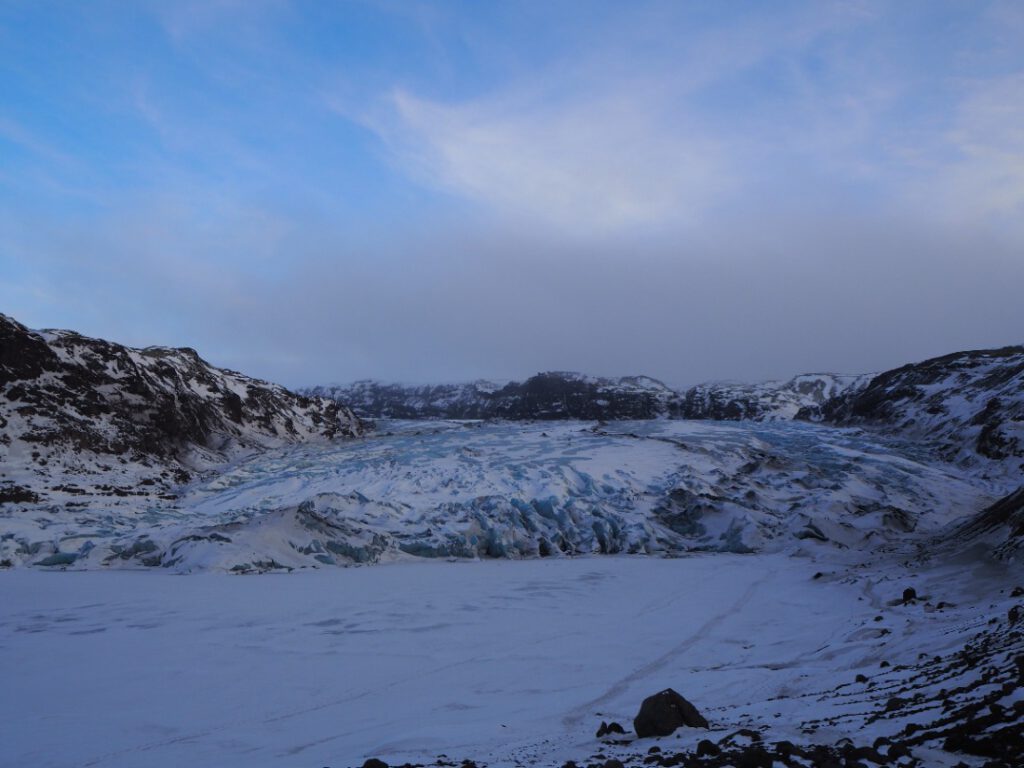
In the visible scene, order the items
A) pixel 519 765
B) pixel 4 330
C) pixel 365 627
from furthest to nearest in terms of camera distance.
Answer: pixel 4 330 < pixel 365 627 < pixel 519 765

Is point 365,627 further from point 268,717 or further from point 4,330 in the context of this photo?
point 4,330

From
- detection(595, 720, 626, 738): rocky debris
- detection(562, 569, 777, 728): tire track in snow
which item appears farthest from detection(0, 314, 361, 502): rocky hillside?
detection(595, 720, 626, 738): rocky debris

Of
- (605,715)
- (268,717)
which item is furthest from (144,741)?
(605,715)

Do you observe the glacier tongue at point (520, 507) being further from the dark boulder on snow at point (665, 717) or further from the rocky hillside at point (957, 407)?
the dark boulder on snow at point (665, 717)

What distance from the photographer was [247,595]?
13.1 meters

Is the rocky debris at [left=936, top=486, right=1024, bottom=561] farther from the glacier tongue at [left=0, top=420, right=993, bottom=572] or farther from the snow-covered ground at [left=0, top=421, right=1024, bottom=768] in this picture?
the glacier tongue at [left=0, top=420, right=993, bottom=572]

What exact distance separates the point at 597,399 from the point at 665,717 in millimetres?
103298

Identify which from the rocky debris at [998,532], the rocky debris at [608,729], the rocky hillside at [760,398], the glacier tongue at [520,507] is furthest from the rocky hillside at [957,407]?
the rocky debris at [608,729]

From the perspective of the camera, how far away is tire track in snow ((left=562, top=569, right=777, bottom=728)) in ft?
21.0

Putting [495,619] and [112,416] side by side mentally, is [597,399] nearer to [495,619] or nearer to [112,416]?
[112,416]

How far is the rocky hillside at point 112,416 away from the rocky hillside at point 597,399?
57919 millimetres

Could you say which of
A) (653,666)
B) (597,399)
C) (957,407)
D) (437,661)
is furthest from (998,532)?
(597,399)

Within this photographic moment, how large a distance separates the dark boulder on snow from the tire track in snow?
92 cm

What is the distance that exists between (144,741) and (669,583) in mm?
12101
